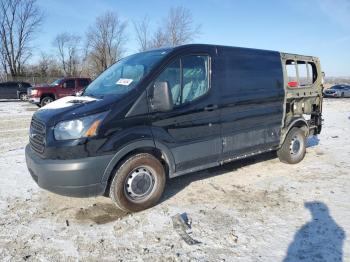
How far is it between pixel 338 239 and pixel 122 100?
2.94 metres

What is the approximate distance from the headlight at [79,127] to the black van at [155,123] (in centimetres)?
1

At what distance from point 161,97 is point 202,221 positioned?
1.65 m

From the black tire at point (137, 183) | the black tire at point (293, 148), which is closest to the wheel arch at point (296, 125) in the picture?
the black tire at point (293, 148)

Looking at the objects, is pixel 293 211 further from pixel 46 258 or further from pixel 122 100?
pixel 46 258

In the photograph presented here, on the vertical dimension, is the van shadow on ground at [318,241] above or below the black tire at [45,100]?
below

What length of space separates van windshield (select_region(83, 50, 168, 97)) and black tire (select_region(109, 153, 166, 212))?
3.08ft

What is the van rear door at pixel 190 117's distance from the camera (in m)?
4.31

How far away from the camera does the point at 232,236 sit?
361 cm

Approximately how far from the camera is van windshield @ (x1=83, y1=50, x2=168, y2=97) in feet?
14.0

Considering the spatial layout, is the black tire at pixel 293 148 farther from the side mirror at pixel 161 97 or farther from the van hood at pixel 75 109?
the van hood at pixel 75 109

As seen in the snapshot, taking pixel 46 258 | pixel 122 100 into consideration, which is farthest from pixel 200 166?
pixel 46 258

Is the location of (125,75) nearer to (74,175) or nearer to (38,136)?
(38,136)

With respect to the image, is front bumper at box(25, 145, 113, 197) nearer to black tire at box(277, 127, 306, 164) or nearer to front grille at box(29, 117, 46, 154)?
front grille at box(29, 117, 46, 154)

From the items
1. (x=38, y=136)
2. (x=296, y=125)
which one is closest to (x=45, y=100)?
(x=38, y=136)
